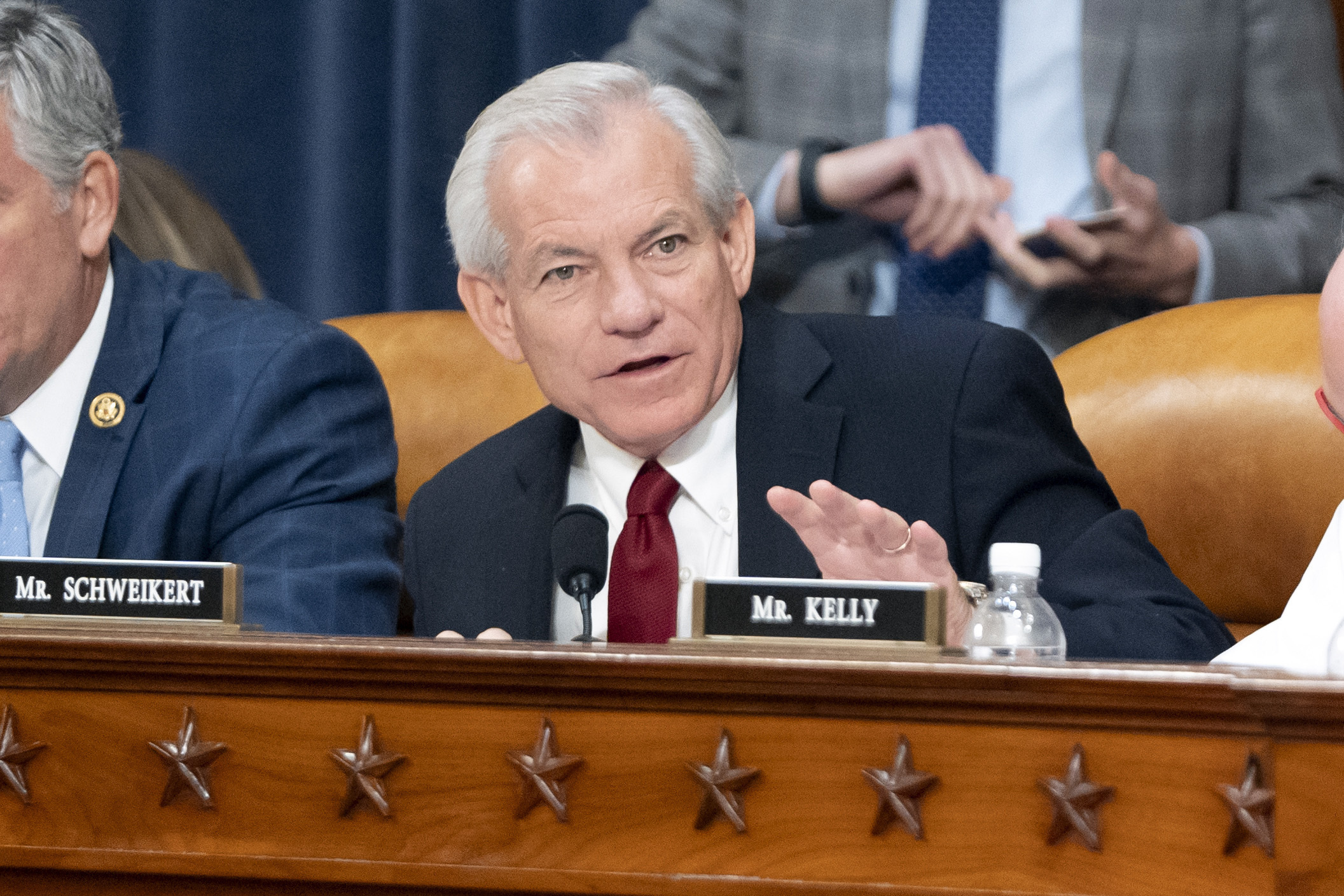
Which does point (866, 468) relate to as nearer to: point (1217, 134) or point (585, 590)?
point (585, 590)

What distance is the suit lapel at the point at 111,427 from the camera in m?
1.69

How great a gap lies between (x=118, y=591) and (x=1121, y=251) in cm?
163

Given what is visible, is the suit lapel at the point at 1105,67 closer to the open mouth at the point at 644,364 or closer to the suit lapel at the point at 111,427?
the open mouth at the point at 644,364

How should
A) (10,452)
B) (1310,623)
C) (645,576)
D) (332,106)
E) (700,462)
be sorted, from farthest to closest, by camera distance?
(332,106), (10,452), (700,462), (645,576), (1310,623)

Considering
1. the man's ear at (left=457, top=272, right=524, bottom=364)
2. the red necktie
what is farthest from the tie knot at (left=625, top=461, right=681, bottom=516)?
the man's ear at (left=457, top=272, right=524, bottom=364)

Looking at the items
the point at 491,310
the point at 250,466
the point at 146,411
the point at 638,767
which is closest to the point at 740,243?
the point at 491,310

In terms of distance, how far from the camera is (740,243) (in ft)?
5.79

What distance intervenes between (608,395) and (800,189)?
35.8 inches

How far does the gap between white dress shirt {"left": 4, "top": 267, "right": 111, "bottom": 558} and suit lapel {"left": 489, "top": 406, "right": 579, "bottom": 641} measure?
53 cm

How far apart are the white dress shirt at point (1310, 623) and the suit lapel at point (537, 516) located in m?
0.79

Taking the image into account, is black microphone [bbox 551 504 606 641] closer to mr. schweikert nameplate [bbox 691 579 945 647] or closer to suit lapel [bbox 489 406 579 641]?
mr. schweikert nameplate [bbox 691 579 945 647]

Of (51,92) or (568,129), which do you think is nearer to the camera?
(568,129)

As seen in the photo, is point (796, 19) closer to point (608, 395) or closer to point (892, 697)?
point (608, 395)

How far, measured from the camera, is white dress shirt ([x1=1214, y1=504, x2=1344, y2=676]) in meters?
1.03
